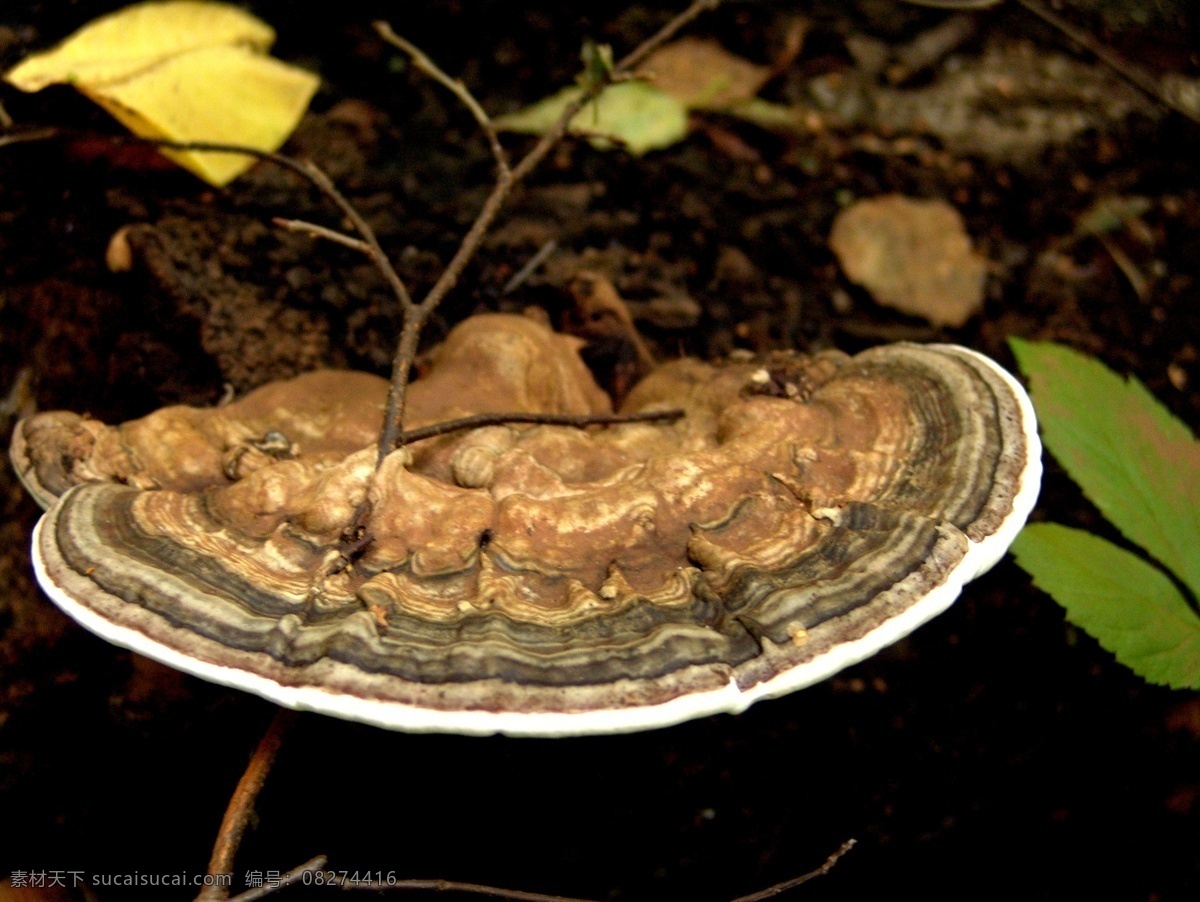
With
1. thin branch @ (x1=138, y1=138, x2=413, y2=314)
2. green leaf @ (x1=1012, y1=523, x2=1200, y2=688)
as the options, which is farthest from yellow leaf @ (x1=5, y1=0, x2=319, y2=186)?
green leaf @ (x1=1012, y1=523, x2=1200, y2=688)

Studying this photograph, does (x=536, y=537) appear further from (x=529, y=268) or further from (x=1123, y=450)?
(x=1123, y=450)

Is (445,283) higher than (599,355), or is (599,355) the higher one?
(445,283)

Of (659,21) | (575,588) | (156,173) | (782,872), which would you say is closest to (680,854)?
(782,872)

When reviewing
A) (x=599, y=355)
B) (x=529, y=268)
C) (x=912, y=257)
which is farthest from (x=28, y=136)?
(x=912, y=257)

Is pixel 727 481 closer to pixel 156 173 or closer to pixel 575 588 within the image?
pixel 575 588

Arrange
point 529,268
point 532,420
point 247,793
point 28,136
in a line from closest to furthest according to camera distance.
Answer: point 247,793 → point 532,420 → point 28,136 → point 529,268

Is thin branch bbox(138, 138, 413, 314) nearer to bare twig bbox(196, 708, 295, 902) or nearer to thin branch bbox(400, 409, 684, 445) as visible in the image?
thin branch bbox(400, 409, 684, 445)

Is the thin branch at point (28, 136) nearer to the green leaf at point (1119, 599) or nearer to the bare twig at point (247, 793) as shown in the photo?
the bare twig at point (247, 793)
